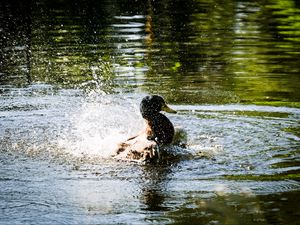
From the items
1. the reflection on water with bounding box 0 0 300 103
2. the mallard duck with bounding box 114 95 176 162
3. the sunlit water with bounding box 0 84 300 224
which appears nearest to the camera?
the sunlit water with bounding box 0 84 300 224

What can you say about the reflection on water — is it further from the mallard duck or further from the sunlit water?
the mallard duck

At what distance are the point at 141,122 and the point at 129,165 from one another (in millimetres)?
2834

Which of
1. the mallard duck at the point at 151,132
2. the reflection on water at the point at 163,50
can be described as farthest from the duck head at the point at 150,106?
the reflection on water at the point at 163,50

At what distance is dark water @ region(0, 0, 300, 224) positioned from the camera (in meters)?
7.23

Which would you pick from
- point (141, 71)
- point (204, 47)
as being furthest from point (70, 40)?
point (141, 71)

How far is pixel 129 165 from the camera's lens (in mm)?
8664

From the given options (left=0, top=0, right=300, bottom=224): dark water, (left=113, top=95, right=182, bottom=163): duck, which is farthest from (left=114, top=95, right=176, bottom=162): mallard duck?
(left=0, top=0, right=300, bottom=224): dark water

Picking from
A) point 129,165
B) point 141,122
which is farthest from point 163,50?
point 129,165

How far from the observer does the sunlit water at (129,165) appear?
23.3ft

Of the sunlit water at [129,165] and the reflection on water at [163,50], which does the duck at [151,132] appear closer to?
the sunlit water at [129,165]

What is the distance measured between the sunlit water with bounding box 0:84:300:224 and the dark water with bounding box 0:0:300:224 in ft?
0.05

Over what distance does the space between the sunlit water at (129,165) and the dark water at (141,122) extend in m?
0.02

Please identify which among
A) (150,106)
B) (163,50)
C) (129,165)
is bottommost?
(163,50)

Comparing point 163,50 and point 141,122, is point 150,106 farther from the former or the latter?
point 163,50
